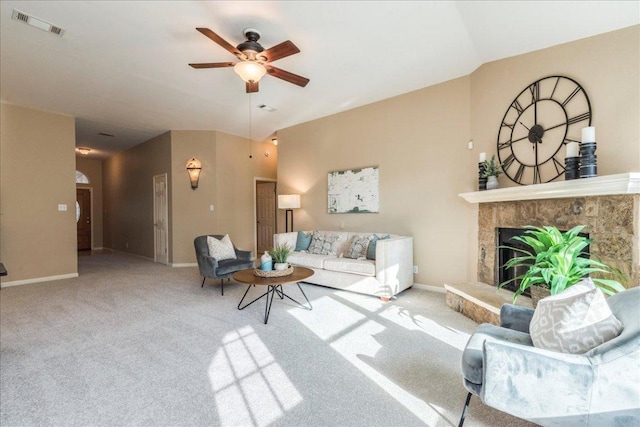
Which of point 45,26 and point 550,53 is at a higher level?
point 45,26

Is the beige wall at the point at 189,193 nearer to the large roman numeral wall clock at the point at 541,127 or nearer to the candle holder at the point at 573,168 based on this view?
the large roman numeral wall clock at the point at 541,127

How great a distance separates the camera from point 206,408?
1689 mm

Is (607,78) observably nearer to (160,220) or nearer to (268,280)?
(268,280)

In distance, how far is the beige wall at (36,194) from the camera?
4605 mm

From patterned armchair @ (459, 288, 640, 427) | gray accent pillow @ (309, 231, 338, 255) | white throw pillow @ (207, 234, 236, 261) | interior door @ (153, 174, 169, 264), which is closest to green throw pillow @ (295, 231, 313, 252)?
gray accent pillow @ (309, 231, 338, 255)

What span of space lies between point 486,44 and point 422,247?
2.60 metres

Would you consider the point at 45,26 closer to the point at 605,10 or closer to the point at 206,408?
the point at 206,408

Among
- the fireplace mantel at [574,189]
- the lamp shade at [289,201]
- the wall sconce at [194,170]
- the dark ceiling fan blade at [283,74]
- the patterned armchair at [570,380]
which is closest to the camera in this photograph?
the patterned armchair at [570,380]

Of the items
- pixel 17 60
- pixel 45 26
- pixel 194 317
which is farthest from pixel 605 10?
pixel 17 60

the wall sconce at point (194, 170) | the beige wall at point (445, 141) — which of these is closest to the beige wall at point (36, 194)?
the wall sconce at point (194, 170)

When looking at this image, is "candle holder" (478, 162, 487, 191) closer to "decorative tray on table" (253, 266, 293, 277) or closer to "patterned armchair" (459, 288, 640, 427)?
"patterned armchair" (459, 288, 640, 427)

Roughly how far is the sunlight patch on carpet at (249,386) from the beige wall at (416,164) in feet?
9.16

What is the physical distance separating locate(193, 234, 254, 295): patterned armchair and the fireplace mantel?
3.28 meters

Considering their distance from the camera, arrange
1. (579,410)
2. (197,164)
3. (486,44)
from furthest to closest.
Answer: (197,164), (486,44), (579,410)
